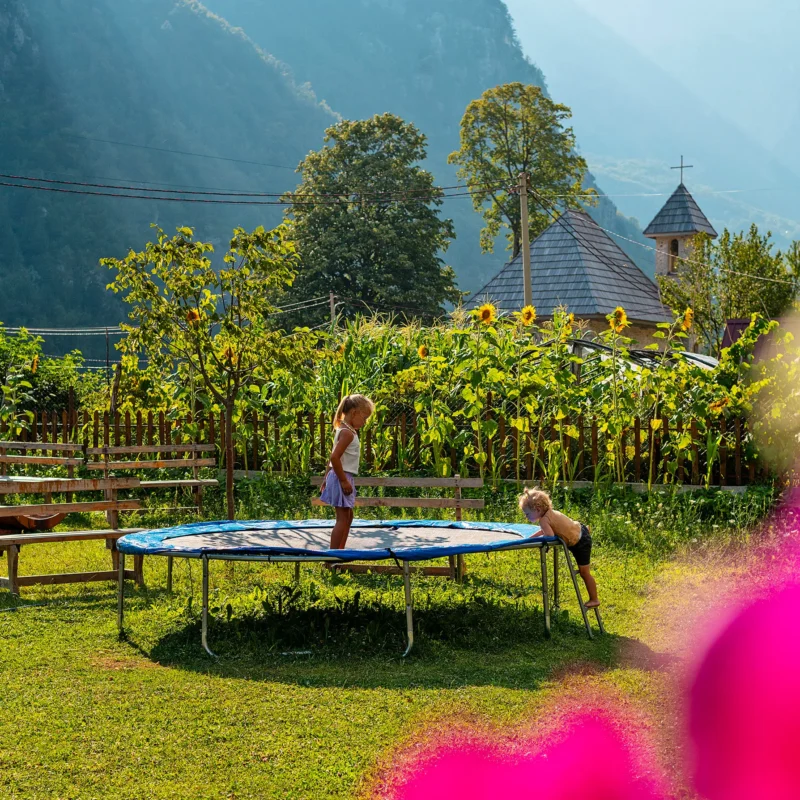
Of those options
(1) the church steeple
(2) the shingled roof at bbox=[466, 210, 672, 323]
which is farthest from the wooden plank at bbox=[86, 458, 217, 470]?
(1) the church steeple

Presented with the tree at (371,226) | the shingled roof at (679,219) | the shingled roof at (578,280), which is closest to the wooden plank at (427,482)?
the shingled roof at (578,280)

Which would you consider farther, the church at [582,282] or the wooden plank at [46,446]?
the church at [582,282]

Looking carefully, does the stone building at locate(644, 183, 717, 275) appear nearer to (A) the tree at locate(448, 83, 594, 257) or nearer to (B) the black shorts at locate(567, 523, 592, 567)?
(A) the tree at locate(448, 83, 594, 257)

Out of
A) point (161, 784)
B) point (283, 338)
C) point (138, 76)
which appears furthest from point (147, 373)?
point (138, 76)

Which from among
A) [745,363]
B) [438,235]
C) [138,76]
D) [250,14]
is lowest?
[745,363]

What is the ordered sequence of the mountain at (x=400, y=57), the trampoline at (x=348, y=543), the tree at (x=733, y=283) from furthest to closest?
the mountain at (x=400, y=57)
the tree at (x=733, y=283)
the trampoline at (x=348, y=543)

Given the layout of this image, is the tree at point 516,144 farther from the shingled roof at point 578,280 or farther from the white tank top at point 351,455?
the white tank top at point 351,455

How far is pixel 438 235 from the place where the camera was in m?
46.0

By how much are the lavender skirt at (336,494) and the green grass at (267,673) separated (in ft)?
2.31

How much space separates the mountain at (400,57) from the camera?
183 meters

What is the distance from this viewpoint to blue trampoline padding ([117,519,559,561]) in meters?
7.01

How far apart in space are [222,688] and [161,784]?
4.91 feet

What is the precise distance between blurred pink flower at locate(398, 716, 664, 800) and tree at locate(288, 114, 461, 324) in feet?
124

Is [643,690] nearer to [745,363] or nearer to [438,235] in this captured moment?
[745,363]
